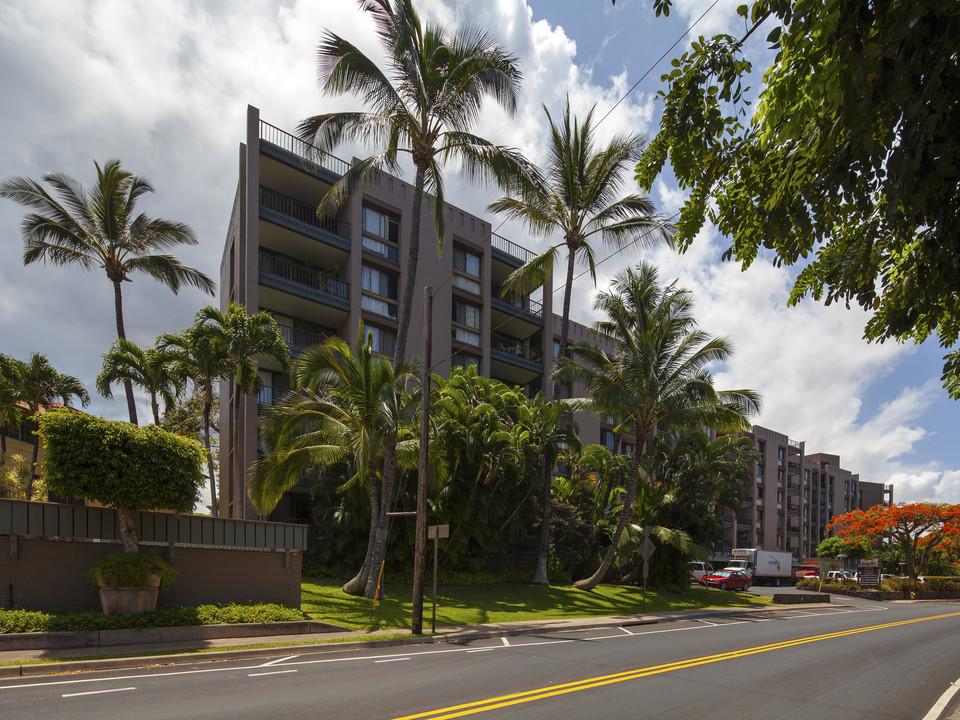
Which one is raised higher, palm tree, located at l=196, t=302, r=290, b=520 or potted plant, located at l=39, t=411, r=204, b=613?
palm tree, located at l=196, t=302, r=290, b=520

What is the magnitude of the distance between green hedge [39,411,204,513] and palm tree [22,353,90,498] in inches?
846

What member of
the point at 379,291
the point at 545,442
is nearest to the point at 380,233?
the point at 379,291

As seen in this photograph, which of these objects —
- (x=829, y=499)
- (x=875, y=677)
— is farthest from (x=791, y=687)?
(x=829, y=499)

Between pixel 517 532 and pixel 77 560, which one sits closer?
pixel 77 560

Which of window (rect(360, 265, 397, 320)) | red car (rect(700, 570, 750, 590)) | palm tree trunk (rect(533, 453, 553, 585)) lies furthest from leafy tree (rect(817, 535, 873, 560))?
window (rect(360, 265, 397, 320))

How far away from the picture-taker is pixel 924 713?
9938mm

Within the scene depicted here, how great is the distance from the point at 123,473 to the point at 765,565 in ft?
175

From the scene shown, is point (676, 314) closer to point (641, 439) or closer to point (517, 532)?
point (641, 439)

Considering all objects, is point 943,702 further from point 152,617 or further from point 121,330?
point 121,330

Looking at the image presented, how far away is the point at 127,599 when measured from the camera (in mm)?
13664

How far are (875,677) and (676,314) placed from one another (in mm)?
16670

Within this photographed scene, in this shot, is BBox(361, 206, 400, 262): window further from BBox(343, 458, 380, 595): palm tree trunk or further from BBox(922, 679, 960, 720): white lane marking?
BBox(922, 679, 960, 720): white lane marking

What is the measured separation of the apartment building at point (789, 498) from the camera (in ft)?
254

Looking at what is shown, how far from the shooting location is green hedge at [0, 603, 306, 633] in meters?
12.2
